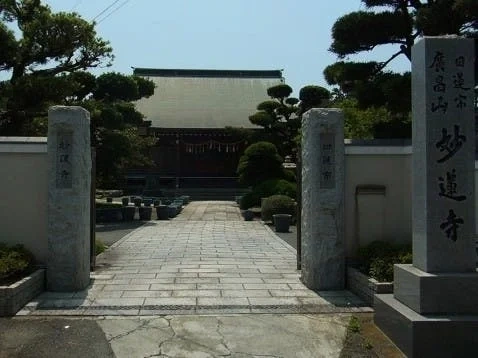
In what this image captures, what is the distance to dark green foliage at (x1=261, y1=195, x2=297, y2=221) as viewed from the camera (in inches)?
774

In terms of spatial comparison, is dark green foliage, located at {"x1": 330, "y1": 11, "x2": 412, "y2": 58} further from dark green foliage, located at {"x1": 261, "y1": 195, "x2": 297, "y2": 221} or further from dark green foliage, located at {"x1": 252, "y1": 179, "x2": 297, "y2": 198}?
dark green foliage, located at {"x1": 252, "y1": 179, "x2": 297, "y2": 198}

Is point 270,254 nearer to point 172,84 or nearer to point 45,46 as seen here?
point 45,46

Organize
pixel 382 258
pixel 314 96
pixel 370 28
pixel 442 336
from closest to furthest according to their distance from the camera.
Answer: pixel 442 336 → pixel 382 258 → pixel 370 28 → pixel 314 96

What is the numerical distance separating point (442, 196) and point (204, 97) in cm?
3821

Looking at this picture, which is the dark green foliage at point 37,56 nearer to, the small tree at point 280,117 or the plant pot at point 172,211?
the plant pot at point 172,211

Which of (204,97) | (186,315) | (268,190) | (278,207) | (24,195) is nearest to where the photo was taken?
(186,315)

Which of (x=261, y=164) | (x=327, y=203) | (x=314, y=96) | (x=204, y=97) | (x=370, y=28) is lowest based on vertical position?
(x=327, y=203)

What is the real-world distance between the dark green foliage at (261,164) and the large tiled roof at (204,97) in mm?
12259

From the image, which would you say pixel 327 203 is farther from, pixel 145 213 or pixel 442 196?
pixel 145 213

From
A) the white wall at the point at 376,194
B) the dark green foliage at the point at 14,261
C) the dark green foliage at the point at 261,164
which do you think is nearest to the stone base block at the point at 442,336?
the white wall at the point at 376,194

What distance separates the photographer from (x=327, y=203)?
306 inches

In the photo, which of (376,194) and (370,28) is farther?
(370,28)

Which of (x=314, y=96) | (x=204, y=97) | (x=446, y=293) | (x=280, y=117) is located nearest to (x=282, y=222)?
(x=446, y=293)

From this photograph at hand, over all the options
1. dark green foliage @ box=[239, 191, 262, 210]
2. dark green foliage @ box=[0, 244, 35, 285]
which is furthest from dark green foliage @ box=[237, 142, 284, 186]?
dark green foliage @ box=[0, 244, 35, 285]
